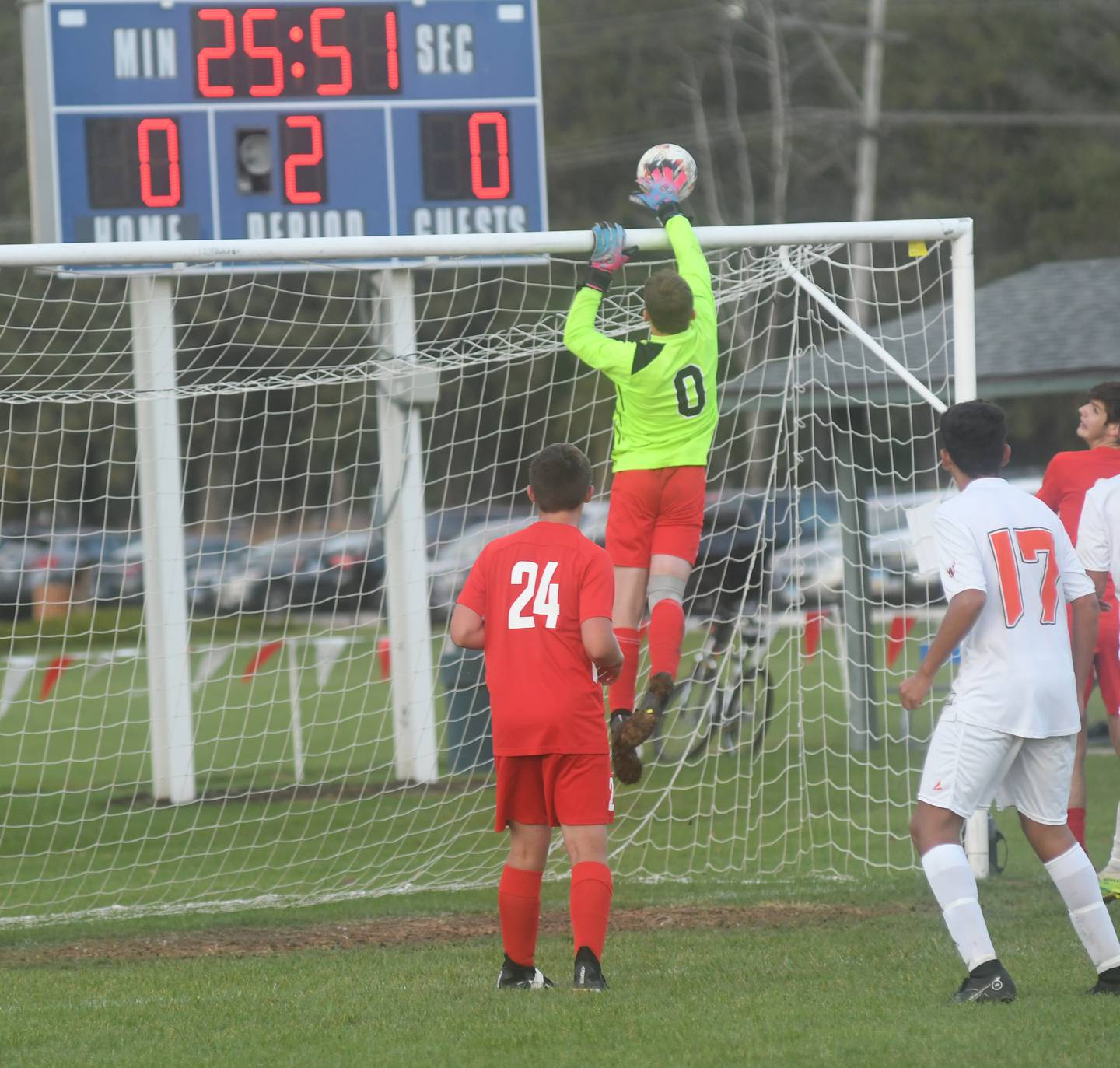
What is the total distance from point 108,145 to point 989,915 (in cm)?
715

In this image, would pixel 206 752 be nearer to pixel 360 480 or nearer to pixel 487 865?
pixel 487 865

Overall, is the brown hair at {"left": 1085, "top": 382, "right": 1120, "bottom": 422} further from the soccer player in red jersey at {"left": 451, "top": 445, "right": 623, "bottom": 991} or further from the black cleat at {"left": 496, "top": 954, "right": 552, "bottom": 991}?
the black cleat at {"left": 496, "top": 954, "right": 552, "bottom": 991}

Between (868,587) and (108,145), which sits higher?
(108,145)

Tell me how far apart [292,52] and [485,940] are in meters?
6.21

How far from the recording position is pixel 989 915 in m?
7.77

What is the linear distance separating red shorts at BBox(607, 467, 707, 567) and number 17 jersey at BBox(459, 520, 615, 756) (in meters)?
1.51

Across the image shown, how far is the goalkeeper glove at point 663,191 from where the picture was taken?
24.8ft

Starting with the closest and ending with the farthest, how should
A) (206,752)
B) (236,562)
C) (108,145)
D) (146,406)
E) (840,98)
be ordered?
(108,145) < (146,406) < (206,752) < (236,562) < (840,98)

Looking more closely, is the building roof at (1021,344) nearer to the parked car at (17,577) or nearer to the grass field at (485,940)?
the grass field at (485,940)

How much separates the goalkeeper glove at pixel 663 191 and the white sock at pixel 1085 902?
10.8ft

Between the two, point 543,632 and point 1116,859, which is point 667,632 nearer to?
point 543,632

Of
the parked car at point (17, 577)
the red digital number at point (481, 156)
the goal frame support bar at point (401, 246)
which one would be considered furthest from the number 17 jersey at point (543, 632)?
the parked car at point (17, 577)

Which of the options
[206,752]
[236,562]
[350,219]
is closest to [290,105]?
[350,219]

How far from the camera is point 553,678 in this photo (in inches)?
231
